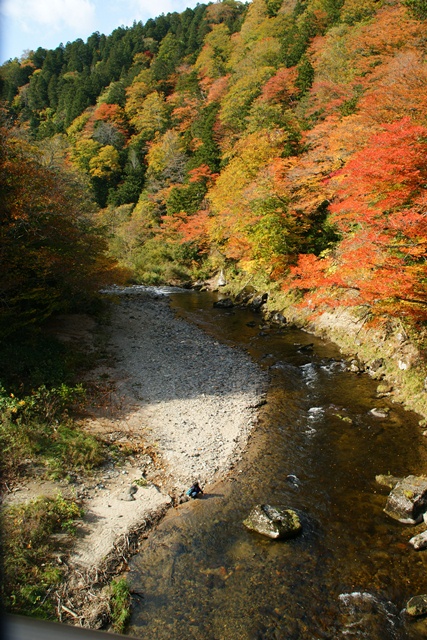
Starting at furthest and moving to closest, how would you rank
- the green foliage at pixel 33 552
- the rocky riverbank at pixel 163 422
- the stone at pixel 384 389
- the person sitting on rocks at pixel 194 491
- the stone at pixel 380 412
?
the stone at pixel 384 389 → the stone at pixel 380 412 → the person sitting on rocks at pixel 194 491 → the rocky riverbank at pixel 163 422 → the green foliage at pixel 33 552

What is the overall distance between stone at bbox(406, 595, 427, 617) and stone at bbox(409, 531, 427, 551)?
1062 millimetres

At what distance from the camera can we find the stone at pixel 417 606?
5.38 meters

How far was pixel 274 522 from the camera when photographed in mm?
6863

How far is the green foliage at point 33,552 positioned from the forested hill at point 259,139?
33.7 ft

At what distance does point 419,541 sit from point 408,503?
0.74m

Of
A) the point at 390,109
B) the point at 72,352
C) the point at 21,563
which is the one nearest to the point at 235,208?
the point at 390,109

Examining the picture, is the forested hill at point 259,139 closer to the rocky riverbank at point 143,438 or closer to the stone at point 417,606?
the rocky riverbank at point 143,438

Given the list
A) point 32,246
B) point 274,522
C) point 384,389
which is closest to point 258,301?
point 384,389

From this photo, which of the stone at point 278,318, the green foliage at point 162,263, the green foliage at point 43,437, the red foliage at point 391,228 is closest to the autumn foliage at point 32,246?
the green foliage at point 43,437

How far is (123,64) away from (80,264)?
60.1m

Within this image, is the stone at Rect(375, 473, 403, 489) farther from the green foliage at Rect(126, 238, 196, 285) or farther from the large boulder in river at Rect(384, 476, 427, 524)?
the green foliage at Rect(126, 238, 196, 285)

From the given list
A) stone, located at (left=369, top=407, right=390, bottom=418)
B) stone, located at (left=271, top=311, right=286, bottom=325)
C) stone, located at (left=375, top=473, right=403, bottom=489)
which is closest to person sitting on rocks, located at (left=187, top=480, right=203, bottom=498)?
stone, located at (left=375, top=473, right=403, bottom=489)

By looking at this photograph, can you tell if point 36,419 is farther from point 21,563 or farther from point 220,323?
point 220,323

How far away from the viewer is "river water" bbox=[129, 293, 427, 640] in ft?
17.6
